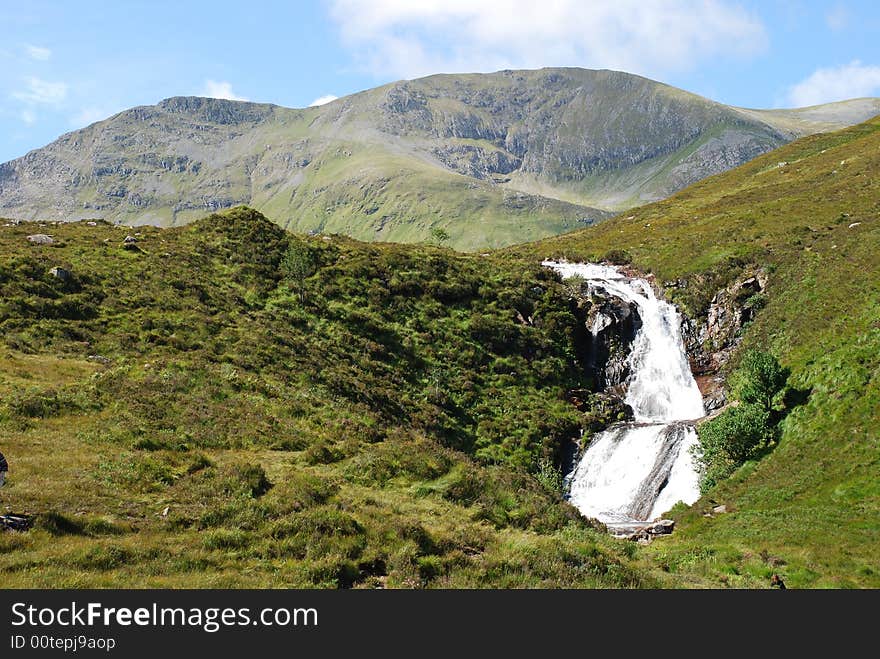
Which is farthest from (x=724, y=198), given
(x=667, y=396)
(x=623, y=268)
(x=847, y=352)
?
(x=847, y=352)

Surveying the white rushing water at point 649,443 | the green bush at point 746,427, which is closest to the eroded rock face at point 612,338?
the white rushing water at point 649,443

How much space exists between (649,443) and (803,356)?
12629 mm

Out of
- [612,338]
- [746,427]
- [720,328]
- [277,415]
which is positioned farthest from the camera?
[612,338]

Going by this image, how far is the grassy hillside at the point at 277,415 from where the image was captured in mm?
14727

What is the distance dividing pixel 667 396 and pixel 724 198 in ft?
205

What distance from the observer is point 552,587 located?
13.8 metres

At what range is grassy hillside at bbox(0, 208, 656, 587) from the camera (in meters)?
14.7

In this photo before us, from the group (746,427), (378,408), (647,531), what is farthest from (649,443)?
(378,408)

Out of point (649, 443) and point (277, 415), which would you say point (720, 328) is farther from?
point (277, 415)

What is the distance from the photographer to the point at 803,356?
126ft

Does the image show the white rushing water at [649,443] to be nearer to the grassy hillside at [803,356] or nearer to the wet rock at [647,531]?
the wet rock at [647,531]

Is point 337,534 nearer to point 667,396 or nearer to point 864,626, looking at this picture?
point 864,626

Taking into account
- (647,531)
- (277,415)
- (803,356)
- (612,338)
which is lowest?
(647,531)

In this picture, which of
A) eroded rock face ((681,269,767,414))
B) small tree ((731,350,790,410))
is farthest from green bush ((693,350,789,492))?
eroded rock face ((681,269,767,414))
